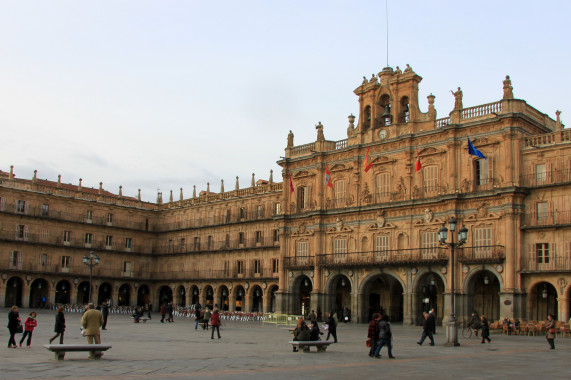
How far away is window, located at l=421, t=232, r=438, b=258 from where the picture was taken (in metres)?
44.8

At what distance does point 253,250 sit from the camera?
65062mm

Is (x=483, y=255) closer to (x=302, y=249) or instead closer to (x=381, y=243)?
(x=381, y=243)

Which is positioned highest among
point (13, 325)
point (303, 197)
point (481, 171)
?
point (481, 171)

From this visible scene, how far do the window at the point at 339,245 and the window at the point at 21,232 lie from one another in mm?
33210

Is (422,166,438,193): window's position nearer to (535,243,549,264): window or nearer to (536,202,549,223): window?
(536,202,549,223): window

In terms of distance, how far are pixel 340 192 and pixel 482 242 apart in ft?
42.6

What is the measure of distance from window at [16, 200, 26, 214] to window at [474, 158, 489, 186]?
45216 millimetres

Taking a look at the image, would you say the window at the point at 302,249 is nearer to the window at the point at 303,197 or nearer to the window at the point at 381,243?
the window at the point at 303,197

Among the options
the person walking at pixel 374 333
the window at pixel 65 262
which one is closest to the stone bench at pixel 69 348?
the person walking at pixel 374 333

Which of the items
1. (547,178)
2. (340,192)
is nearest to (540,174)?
(547,178)

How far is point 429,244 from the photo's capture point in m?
45.3

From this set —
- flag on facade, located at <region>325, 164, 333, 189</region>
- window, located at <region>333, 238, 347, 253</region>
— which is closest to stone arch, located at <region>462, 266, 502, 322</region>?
window, located at <region>333, 238, 347, 253</region>

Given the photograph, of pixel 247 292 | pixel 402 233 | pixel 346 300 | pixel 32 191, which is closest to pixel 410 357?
pixel 402 233

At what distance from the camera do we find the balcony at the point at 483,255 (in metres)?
41.2
